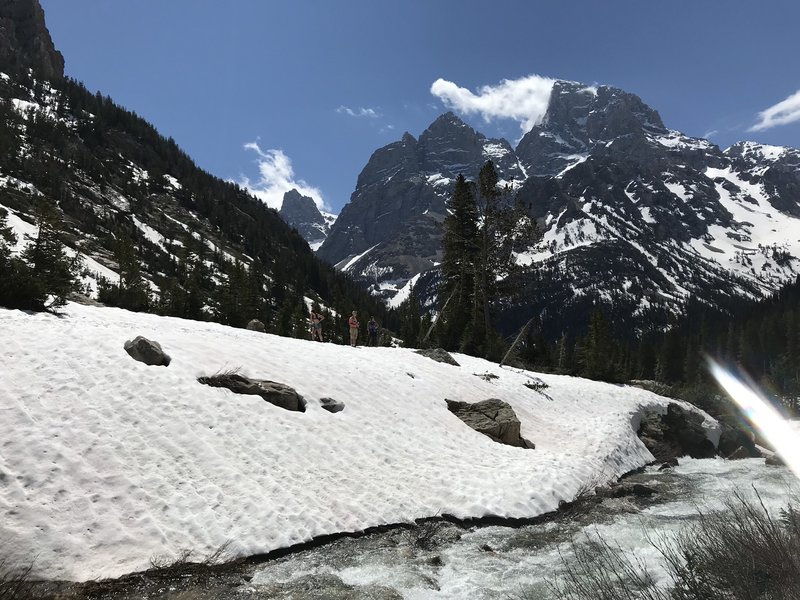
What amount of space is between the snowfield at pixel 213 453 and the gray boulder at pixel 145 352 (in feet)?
0.92

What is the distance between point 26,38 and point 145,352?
242 meters

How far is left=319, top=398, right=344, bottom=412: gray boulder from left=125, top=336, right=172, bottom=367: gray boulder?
4493 millimetres

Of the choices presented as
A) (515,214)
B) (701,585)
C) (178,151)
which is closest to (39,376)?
(701,585)

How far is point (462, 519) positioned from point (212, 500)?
513 centimetres

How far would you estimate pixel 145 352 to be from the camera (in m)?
12.2

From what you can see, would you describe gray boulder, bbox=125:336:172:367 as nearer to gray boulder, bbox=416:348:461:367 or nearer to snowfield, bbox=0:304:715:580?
snowfield, bbox=0:304:715:580

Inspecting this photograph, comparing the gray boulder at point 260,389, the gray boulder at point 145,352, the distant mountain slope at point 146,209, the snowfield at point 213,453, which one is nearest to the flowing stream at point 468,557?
the snowfield at point 213,453

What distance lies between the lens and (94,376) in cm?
1057

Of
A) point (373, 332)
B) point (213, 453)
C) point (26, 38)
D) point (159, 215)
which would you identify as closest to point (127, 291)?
point (373, 332)

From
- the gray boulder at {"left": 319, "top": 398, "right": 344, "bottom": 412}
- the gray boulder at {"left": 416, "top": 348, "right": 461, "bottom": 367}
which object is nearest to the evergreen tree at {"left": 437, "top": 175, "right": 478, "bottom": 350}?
the gray boulder at {"left": 416, "top": 348, "right": 461, "bottom": 367}

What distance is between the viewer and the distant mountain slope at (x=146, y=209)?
71062 mm

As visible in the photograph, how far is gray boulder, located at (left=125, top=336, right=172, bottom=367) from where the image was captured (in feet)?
39.9

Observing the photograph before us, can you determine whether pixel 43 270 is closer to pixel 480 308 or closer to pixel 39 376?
pixel 39 376

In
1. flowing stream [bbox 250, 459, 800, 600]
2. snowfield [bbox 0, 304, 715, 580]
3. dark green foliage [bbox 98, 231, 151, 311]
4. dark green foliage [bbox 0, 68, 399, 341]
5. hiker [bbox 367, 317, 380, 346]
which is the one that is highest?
dark green foliage [bbox 0, 68, 399, 341]
